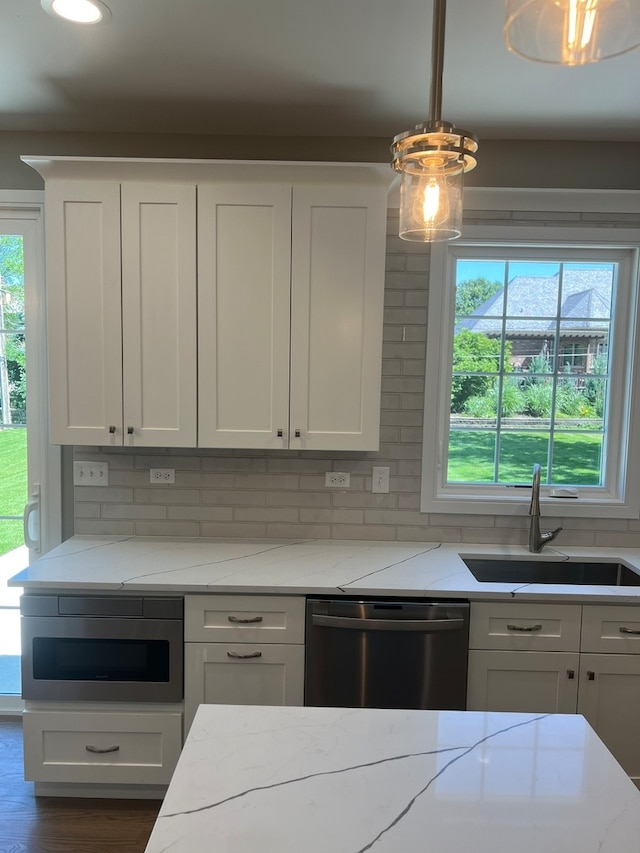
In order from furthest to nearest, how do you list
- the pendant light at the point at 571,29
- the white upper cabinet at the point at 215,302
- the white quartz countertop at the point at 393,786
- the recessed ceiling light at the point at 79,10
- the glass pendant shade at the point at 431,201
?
the white upper cabinet at the point at 215,302 < the recessed ceiling light at the point at 79,10 < the glass pendant shade at the point at 431,201 < the white quartz countertop at the point at 393,786 < the pendant light at the point at 571,29

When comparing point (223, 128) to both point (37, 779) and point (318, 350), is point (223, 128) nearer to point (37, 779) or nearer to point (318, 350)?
point (318, 350)

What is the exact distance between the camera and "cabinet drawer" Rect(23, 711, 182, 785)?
2.18 meters

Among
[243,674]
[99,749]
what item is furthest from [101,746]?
[243,674]

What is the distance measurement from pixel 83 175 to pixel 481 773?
94.3 inches

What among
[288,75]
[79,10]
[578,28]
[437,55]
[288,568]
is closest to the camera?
[578,28]

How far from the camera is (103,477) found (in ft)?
8.84

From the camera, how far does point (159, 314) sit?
2.35 m

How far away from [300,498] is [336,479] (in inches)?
7.5

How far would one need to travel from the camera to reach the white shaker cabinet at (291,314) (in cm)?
230

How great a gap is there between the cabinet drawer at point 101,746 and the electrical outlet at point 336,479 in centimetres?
114

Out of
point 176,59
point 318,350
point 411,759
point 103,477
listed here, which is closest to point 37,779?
point 103,477

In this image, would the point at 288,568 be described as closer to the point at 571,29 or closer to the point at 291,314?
the point at 291,314

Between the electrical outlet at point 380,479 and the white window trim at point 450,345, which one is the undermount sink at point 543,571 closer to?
the white window trim at point 450,345

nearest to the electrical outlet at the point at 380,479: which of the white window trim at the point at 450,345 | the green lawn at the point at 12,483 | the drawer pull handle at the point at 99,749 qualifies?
the white window trim at the point at 450,345
